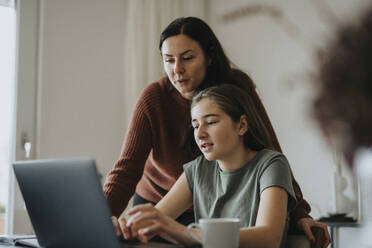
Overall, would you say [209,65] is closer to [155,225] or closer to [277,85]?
[155,225]

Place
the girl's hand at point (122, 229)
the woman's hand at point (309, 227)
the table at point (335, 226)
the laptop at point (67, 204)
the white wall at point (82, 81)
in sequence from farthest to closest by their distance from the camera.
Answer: the white wall at point (82, 81) → the table at point (335, 226) → the woman's hand at point (309, 227) → the girl's hand at point (122, 229) → the laptop at point (67, 204)

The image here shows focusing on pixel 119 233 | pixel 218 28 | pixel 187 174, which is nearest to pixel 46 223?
pixel 119 233

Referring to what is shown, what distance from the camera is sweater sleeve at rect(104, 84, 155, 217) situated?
4.65 ft

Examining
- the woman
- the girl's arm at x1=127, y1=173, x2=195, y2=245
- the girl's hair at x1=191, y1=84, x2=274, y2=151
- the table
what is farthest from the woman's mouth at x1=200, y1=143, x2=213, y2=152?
the table

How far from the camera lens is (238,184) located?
4.05ft

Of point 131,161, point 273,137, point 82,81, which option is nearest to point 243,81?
point 273,137

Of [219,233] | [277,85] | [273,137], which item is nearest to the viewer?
[219,233]

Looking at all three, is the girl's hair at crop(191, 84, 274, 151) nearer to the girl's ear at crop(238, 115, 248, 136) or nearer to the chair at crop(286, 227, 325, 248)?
the girl's ear at crop(238, 115, 248, 136)

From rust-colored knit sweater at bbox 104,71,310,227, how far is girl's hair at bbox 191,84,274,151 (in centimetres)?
15

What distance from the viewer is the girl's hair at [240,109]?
4.17ft

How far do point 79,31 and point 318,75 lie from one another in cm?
277

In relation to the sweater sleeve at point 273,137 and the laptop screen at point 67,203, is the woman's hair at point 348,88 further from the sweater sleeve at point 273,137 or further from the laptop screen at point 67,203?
the sweater sleeve at point 273,137

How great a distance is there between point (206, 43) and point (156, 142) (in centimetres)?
37

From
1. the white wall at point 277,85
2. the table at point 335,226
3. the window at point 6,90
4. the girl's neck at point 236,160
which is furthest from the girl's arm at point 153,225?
the window at point 6,90
